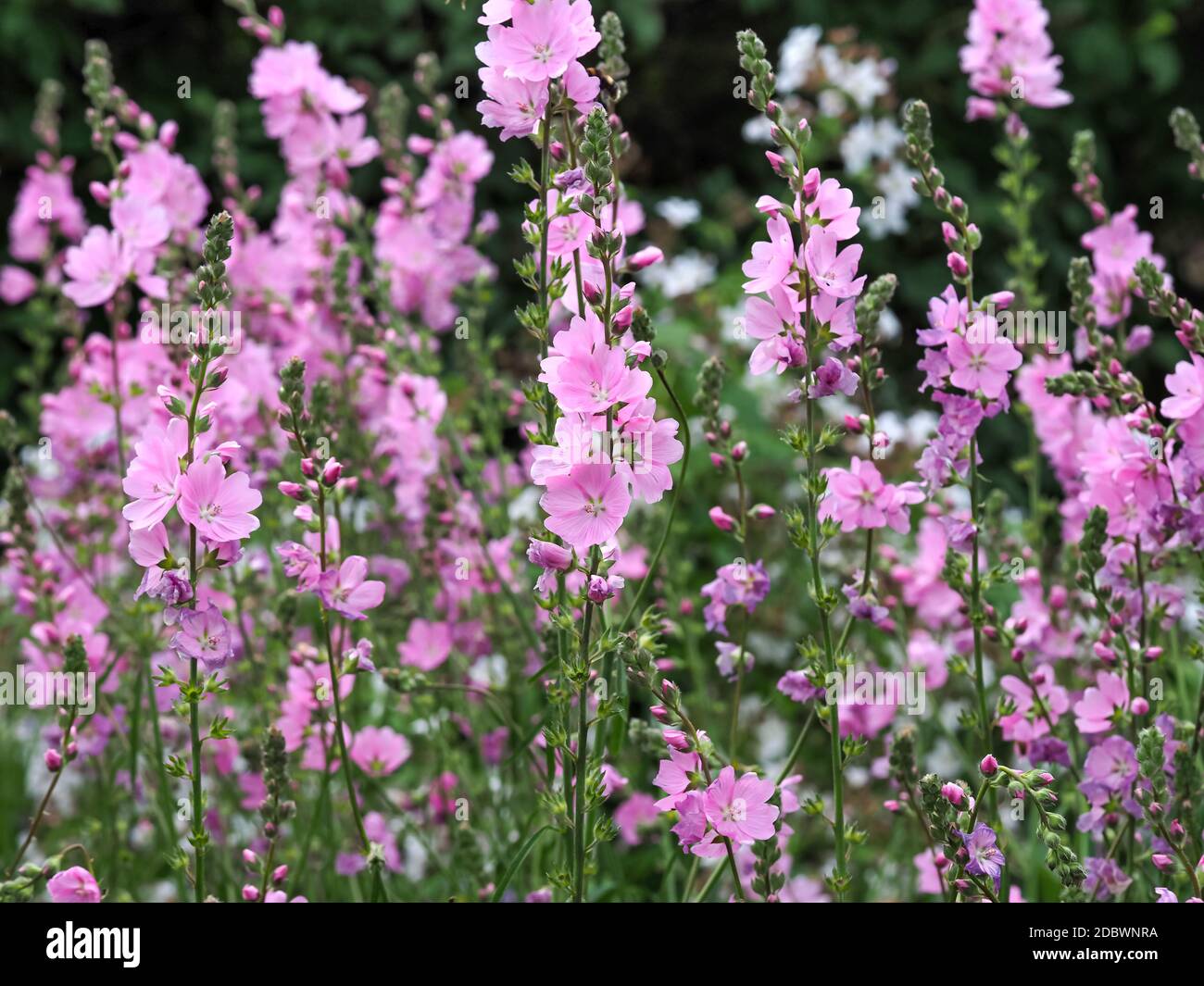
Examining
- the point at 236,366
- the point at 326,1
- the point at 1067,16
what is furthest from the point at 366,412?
the point at 1067,16

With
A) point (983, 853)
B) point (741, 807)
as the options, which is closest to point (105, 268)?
point (741, 807)

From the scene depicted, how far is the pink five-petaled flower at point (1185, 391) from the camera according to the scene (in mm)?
1755

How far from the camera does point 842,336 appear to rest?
66.4 inches

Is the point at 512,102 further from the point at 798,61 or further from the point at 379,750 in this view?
the point at 798,61

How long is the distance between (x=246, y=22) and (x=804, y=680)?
68.8 inches

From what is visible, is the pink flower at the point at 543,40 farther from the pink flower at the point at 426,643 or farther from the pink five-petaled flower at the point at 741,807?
the pink flower at the point at 426,643

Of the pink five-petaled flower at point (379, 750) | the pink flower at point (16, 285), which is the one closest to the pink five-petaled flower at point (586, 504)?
the pink five-petaled flower at point (379, 750)

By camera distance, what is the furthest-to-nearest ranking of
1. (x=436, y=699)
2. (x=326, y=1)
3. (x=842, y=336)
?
(x=326, y=1) < (x=436, y=699) < (x=842, y=336)

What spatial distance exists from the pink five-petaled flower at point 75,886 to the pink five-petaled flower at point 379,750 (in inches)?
28.7

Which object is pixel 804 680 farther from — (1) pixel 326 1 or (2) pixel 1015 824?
(1) pixel 326 1

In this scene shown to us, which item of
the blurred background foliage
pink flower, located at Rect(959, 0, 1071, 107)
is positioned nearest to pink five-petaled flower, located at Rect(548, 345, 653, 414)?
pink flower, located at Rect(959, 0, 1071, 107)

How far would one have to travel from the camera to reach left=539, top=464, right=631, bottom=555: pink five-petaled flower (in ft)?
4.86

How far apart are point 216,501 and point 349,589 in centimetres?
31

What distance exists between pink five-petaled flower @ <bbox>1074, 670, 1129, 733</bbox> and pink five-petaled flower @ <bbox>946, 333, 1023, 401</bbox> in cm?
45
